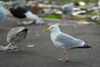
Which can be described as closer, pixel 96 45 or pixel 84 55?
pixel 84 55

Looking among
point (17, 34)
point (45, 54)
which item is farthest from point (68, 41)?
point (17, 34)

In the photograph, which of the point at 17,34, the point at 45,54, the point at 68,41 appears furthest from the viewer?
the point at 17,34

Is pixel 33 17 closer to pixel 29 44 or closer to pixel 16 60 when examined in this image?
pixel 29 44

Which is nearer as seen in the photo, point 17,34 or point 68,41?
point 68,41

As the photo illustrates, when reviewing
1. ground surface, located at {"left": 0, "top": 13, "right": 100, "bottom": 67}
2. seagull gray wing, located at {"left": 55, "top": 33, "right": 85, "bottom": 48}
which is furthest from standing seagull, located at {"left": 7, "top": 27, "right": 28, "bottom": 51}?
seagull gray wing, located at {"left": 55, "top": 33, "right": 85, "bottom": 48}

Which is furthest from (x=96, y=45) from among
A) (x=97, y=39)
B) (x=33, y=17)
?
(x=33, y=17)

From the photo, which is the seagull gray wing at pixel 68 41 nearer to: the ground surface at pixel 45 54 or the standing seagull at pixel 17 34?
the ground surface at pixel 45 54

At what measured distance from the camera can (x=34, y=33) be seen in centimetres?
1259

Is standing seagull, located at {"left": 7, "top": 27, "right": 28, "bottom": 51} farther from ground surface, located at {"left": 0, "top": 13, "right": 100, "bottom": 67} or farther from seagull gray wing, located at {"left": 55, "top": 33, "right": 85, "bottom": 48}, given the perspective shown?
seagull gray wing, located at {"left": 55, "top": 33, "right": 85, "bottom": 48}

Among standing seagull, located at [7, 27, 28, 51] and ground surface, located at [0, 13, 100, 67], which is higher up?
standing seagull, located at [7, 27, 28, 51]

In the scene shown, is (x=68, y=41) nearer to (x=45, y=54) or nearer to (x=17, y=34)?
A: (x=45, y=54)

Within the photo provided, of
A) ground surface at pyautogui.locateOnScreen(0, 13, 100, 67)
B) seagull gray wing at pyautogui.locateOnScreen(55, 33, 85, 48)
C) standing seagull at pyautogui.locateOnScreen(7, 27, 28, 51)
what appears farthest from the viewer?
standing seagull at pyautogui.locateOnScreen(7, 27, 28, 51)

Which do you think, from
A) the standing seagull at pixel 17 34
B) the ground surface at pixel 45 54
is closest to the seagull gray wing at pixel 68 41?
the ground surface at pixel 45 54

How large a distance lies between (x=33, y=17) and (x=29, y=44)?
5.27 m
